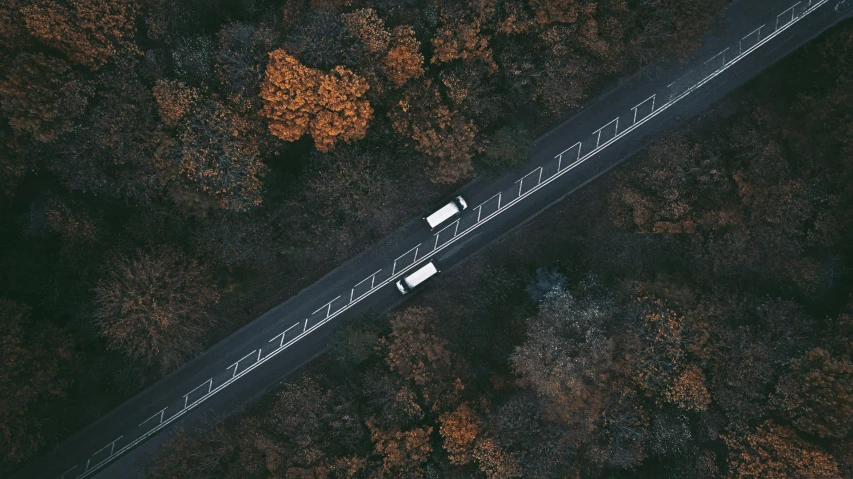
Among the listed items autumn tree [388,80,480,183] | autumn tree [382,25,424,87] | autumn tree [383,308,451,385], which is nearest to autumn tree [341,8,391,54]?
autumn tree [382,25,424,87]

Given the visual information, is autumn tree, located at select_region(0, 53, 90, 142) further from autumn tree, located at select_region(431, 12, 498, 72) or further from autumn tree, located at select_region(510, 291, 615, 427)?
autumn tree, located at select_region(510, 291, 615, 427)

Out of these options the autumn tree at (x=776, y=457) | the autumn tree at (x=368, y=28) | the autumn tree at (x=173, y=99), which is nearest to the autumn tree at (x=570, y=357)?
the autumn tree at (x=776, y=457)

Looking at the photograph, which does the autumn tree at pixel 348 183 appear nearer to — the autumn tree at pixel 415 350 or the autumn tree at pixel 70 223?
the autumn tree at pixel 415 350

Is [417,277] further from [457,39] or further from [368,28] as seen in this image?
[368,28]

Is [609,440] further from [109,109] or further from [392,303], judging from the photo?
[109,109]

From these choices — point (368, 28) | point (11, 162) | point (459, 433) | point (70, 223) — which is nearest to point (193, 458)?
point (70, 223)

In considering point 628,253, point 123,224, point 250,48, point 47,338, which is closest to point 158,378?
point 47,338

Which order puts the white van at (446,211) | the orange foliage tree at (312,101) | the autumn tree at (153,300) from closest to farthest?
the orange foliage tree at (312,101) → the autumn tree at (153,300) → the white van at (446,211)
